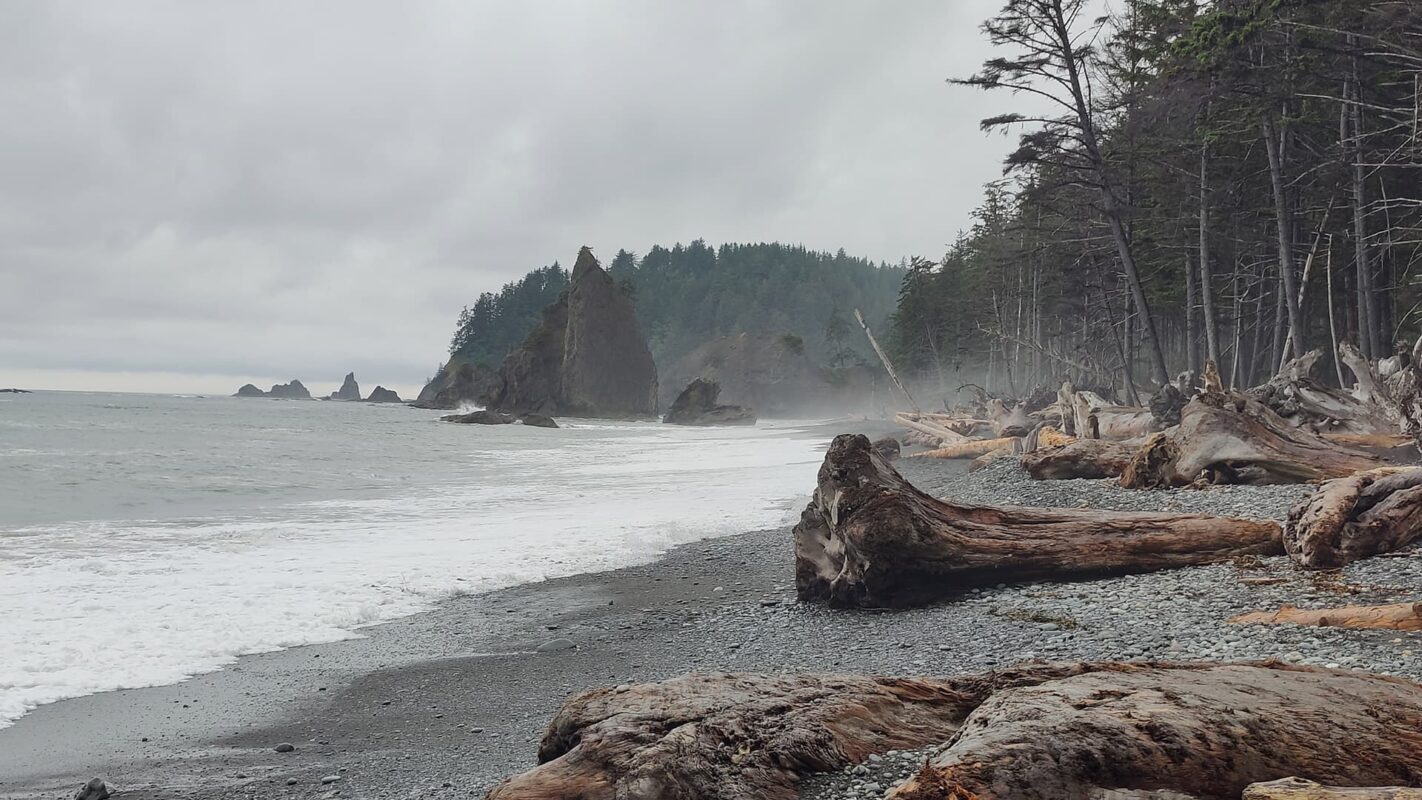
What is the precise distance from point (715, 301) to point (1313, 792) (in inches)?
5857

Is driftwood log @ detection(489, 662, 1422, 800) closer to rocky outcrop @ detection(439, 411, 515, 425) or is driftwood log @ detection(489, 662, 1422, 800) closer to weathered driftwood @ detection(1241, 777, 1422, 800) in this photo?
weathered driftwood @ detection(1241, 777, 1422, 800)

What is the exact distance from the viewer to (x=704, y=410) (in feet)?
262

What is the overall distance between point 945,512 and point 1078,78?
17790 mm

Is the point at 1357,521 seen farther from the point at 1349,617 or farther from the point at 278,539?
the point at 278,539

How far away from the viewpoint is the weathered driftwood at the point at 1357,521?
6.12 m

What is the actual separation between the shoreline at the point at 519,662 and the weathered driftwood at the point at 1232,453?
2126mm

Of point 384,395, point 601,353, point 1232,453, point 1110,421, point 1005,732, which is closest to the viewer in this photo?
point 1005,732

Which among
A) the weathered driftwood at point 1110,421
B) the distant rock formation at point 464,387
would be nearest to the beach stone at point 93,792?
the weathered driftwood at point 1110,421

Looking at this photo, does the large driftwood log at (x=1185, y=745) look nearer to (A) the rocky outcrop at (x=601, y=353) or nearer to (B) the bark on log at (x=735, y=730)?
(B) the bark on log at (x=735, y=730)

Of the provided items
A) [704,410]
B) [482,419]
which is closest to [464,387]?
[482,419]

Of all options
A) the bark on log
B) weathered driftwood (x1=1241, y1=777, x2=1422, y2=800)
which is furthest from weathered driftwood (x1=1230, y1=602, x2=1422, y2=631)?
weathered driftwood (x1=1241, y1=777, x2=1422, y2=800)

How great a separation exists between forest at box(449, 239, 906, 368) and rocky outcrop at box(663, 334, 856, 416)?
769cm

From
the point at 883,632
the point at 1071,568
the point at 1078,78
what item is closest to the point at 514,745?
the point at 883,632

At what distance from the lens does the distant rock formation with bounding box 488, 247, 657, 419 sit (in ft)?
292
